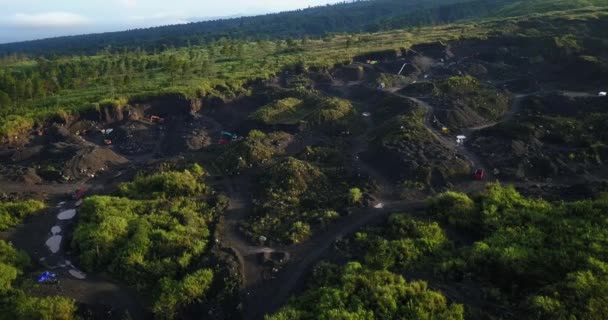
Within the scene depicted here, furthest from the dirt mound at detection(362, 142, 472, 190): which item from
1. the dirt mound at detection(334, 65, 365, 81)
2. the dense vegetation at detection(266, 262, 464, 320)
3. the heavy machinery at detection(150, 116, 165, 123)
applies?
the dirt mound at detection(334, 65, 365, 81)

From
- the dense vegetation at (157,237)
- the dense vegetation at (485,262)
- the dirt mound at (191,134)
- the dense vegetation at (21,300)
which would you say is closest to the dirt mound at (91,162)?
the dirt mound at (191,134)

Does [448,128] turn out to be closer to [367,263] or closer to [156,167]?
[367,263]

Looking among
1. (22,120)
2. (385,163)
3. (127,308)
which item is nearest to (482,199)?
(385,163)

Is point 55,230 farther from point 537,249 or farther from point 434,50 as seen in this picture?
point 434,50

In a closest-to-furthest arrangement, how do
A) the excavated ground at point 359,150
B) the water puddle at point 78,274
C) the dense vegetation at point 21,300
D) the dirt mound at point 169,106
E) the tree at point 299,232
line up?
the dense vegetation at point 21,300
the water puddle at point 78,274
the excavated ground at point 359,150
the tree at point 299,232
the dirt mound at point 169,106

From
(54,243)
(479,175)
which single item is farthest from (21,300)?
(479,175)

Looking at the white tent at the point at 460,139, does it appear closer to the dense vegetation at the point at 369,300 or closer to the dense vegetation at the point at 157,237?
the dense vegetation at the point at 369,300
